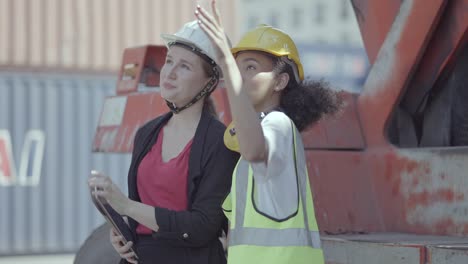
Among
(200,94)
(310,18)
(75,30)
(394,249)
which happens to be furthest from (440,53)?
(310,18)

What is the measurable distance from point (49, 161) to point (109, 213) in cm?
1280

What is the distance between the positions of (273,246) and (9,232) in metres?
12.9

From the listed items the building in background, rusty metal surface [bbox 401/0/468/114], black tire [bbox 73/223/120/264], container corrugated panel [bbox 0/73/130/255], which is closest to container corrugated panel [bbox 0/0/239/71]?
container corrugated panel [bbox 0/73/130/255]

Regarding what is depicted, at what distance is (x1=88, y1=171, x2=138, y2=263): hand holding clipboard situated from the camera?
275 cm

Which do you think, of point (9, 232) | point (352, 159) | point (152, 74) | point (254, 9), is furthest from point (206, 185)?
point (254, 9)

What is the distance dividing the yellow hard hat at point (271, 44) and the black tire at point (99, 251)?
1.63m

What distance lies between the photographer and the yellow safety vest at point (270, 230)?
239cm

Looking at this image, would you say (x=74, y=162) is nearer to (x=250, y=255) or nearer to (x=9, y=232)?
(x=9, y=232)

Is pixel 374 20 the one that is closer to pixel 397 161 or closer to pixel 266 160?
pixel 397 161

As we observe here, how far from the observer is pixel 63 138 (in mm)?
15422

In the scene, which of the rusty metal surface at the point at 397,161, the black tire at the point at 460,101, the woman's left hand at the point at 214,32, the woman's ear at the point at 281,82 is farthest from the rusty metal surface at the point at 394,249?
the woman's left hand at the point at 214,32

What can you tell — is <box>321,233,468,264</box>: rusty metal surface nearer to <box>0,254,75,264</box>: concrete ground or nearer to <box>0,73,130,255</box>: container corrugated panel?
<box>0,254,75,264</box>: concrete ground

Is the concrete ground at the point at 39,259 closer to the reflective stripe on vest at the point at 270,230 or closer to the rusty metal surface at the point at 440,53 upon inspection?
the rusty metal surface at the point at 440,53

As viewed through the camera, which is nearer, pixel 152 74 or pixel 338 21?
pixel 152 74
